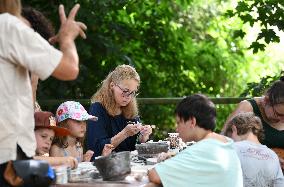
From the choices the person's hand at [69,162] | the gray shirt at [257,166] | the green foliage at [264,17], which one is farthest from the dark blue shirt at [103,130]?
the green foliage at [264,17]

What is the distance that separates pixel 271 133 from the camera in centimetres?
482

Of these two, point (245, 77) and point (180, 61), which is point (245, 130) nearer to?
point (180, 61)

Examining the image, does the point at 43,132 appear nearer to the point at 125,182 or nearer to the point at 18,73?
the point at 125,182

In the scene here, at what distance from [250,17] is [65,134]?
142 inches

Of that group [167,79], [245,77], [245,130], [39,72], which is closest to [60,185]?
[39,72]

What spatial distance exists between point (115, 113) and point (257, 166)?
1160mm

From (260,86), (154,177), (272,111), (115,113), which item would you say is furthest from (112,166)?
(260,86)

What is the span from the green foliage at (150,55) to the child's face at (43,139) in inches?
118

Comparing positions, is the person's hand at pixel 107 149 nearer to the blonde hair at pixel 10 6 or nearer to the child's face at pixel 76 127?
the child's face at pixel 76 127

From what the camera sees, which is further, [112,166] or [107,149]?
[107,149]

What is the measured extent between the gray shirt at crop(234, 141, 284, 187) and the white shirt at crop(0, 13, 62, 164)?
1.71 m

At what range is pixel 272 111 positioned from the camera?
4.77m

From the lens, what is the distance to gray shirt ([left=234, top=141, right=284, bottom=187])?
407 centimetres

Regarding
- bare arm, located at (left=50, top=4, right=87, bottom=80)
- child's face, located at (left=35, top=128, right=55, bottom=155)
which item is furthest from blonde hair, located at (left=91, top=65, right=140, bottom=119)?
bare arm, located at (left=50, top=4, right=87, bottom=80)
